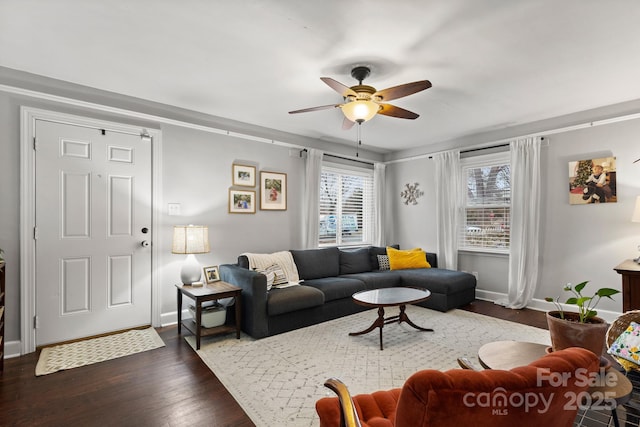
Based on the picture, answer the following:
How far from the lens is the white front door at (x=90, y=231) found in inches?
121

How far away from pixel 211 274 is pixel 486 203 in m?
4.15

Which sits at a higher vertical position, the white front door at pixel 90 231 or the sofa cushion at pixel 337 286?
the white front door at pixel 90 231

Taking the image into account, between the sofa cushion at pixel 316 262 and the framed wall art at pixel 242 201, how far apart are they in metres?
0.87

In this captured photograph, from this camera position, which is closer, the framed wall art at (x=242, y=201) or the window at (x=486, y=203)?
the framed wall art at (x=242, y=201)

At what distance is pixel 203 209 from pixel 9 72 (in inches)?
84.2

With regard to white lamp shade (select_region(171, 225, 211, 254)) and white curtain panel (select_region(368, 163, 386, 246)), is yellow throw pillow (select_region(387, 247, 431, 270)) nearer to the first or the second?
white curtain panel (select_region(368, 163, 386, 246))

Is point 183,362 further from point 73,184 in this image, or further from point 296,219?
point 296,219

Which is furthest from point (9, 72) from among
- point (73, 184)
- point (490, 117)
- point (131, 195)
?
point (490, 117)

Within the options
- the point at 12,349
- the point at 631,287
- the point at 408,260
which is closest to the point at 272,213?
the point at 408,260

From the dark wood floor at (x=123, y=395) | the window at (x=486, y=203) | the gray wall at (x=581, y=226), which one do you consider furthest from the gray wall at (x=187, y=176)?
the gray wall at (x=581, y=226)

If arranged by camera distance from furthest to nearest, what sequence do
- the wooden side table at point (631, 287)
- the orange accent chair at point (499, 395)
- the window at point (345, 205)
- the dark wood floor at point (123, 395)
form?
the window at point (345, 205), the wooden side table at point (631, 287), the dark wood floor at point (123, 395), the orange accent chair at point (499, 395)

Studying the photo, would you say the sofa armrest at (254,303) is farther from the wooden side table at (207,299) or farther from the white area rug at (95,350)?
the white area rug at (95,350)

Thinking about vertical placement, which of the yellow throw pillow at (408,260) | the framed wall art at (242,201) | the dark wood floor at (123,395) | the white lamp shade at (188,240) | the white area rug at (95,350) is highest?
the framed wall art at (242,201)

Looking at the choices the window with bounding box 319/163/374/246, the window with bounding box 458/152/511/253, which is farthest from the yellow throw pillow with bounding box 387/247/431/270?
the window with bounding box 319/163/374/246
